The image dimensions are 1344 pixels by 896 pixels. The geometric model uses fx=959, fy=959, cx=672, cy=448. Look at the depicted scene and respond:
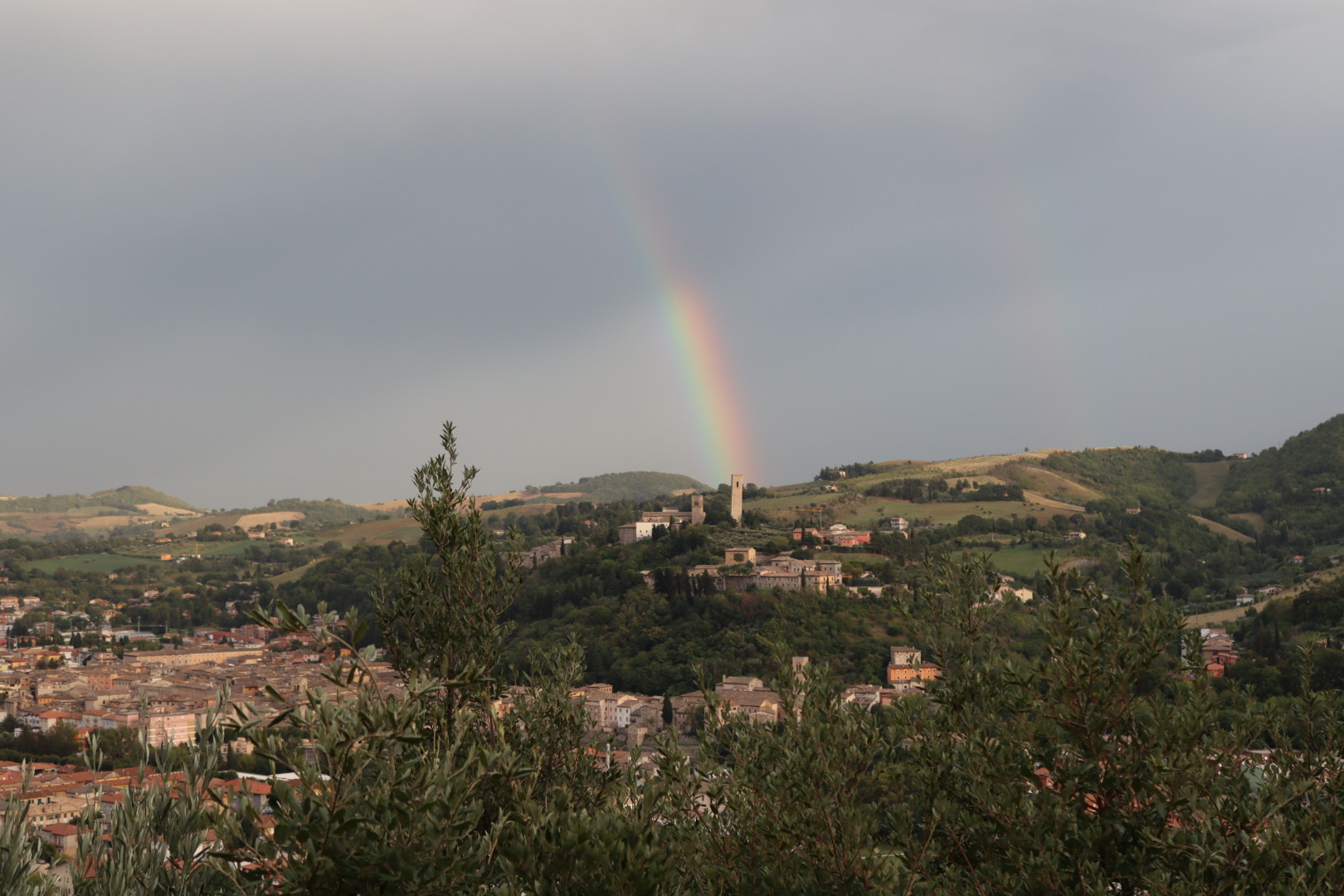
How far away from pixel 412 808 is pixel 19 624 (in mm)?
118578

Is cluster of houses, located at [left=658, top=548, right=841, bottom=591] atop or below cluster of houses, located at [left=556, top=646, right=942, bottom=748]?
atop

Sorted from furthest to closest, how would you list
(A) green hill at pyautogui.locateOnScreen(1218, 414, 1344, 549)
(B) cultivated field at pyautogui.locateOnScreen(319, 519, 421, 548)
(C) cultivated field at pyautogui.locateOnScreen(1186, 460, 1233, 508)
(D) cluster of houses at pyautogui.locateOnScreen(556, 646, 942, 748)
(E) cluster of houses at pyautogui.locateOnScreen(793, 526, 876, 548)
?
(B) cultivated field at pyautogui.locateOnScreen(319, 519, 421, 548) < (C) cultivated field at pyautogui.locateOnScreen(1186, 460, 1233, 508) < (A) green hill at pyautogui.locateOnScreen(1218, 414, 1344, 549) < (E) cluster of houses at pyautogui.locateOnScreen(793, 526, 876, 548) < (D) cluster of houses at pyautogui.locateOnScreen(556, 646, 942, 748)

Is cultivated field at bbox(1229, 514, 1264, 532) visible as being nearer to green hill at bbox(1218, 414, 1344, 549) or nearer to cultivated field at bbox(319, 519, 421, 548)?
green hill at bbox(1218, 414, 1344, 549)

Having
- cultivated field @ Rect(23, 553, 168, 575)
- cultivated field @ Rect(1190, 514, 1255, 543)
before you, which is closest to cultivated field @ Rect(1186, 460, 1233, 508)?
cultivated field @ Rect(1190, 514, 1255, 543)

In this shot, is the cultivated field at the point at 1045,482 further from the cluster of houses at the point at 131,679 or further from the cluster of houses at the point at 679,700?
the cluster of houses at the point at 131,679

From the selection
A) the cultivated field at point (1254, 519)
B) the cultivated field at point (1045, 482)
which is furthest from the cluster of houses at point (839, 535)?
the cultivated field at point (1254, 519)

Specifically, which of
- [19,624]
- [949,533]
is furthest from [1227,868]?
[19,624]

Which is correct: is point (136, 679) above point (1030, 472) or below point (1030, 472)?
below

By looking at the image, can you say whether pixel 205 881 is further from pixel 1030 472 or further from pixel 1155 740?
pixel 1030 472

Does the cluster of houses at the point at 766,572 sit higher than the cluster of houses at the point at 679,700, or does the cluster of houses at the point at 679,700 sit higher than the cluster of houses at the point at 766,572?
the cluster of houses at the point at 766,572

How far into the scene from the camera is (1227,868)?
4.93 meters

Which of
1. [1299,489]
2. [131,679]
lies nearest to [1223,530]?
[1299,489]

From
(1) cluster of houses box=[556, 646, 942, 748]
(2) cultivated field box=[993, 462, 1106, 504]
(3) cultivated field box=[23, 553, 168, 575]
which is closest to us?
(1) cluster of houses box=[556, 646, 942, 748]

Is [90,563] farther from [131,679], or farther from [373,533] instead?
[131,679]
